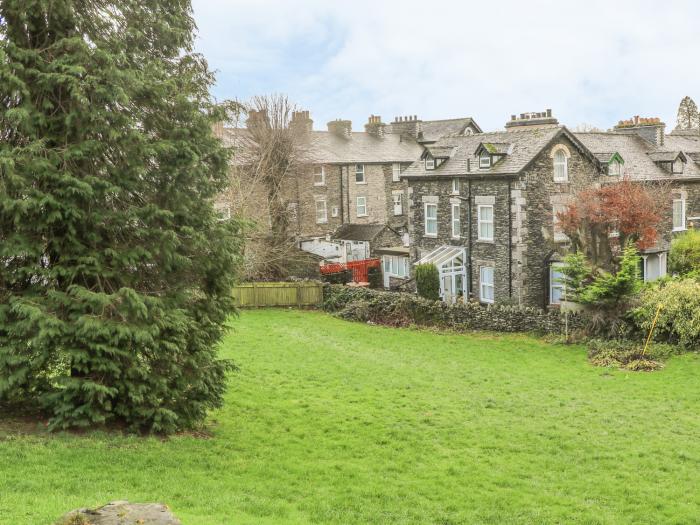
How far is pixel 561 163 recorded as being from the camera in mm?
34562

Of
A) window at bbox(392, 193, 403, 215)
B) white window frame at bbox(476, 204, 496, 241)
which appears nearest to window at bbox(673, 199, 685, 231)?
white window frame at bbox(476, 204, 496, 241)

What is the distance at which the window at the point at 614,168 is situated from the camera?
35912 mm

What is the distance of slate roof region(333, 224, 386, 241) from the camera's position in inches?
1916

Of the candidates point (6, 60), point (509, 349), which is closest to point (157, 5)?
point (6, 60)

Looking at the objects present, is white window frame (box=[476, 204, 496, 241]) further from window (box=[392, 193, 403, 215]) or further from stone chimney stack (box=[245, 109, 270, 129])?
window (box=[392, 193, 403, 215])

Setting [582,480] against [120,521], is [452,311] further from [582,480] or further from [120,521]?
[120,521]

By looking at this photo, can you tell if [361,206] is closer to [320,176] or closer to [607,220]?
[320,176]

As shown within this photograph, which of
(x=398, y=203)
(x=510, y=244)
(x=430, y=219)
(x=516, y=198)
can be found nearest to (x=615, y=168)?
(x=516, y=198)

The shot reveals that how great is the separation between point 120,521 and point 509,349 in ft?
72.8

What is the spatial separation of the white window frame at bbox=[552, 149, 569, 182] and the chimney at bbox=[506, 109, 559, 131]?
4847 mm

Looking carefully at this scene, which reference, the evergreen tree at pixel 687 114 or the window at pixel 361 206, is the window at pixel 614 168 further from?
the evergreen tree at pixel 687 114

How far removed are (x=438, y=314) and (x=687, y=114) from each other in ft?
241

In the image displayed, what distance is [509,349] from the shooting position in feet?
94.1

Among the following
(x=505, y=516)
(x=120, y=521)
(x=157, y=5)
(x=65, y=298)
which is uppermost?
(x=157, y=5)
